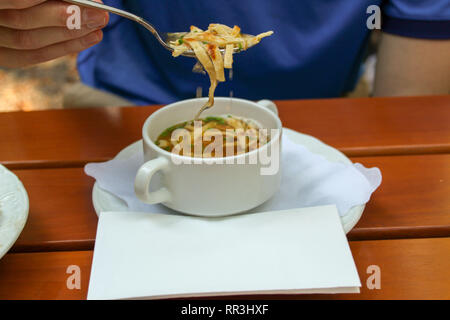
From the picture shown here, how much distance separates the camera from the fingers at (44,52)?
36.3 inches

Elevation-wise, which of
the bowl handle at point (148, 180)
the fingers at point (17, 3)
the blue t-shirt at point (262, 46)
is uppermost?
the fingers at point (17, 3)

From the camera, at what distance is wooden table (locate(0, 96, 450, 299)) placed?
0.63 meters

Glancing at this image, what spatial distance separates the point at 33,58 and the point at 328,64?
892 millimetres

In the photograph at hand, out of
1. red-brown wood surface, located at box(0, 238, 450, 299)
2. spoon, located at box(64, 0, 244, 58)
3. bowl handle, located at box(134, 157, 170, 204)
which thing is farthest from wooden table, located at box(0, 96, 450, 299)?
spoon, located at box(64, 0, 244, 58)

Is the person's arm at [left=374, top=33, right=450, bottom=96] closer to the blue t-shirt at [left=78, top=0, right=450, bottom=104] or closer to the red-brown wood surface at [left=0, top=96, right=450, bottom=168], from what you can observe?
the blue t-shirt at [left=78, top=0, right=450, bottom=104]

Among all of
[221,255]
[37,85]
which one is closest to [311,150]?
[221,255]

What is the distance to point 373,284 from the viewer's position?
61 cm

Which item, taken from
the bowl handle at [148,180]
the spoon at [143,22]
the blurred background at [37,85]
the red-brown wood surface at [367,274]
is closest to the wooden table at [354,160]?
the red-brown wood surface at [367,274]

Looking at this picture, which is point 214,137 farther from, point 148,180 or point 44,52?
point 44,52

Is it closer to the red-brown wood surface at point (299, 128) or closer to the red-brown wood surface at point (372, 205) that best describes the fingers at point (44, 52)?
the red-brown wood surface at point (299, 128)

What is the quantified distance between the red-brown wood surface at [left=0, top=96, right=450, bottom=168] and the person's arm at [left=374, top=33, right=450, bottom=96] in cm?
29

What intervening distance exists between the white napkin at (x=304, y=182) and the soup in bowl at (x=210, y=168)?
4 centimetres

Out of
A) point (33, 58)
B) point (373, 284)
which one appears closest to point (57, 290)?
point (373, 284)

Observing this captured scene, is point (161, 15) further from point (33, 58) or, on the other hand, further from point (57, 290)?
point (57, 290)
